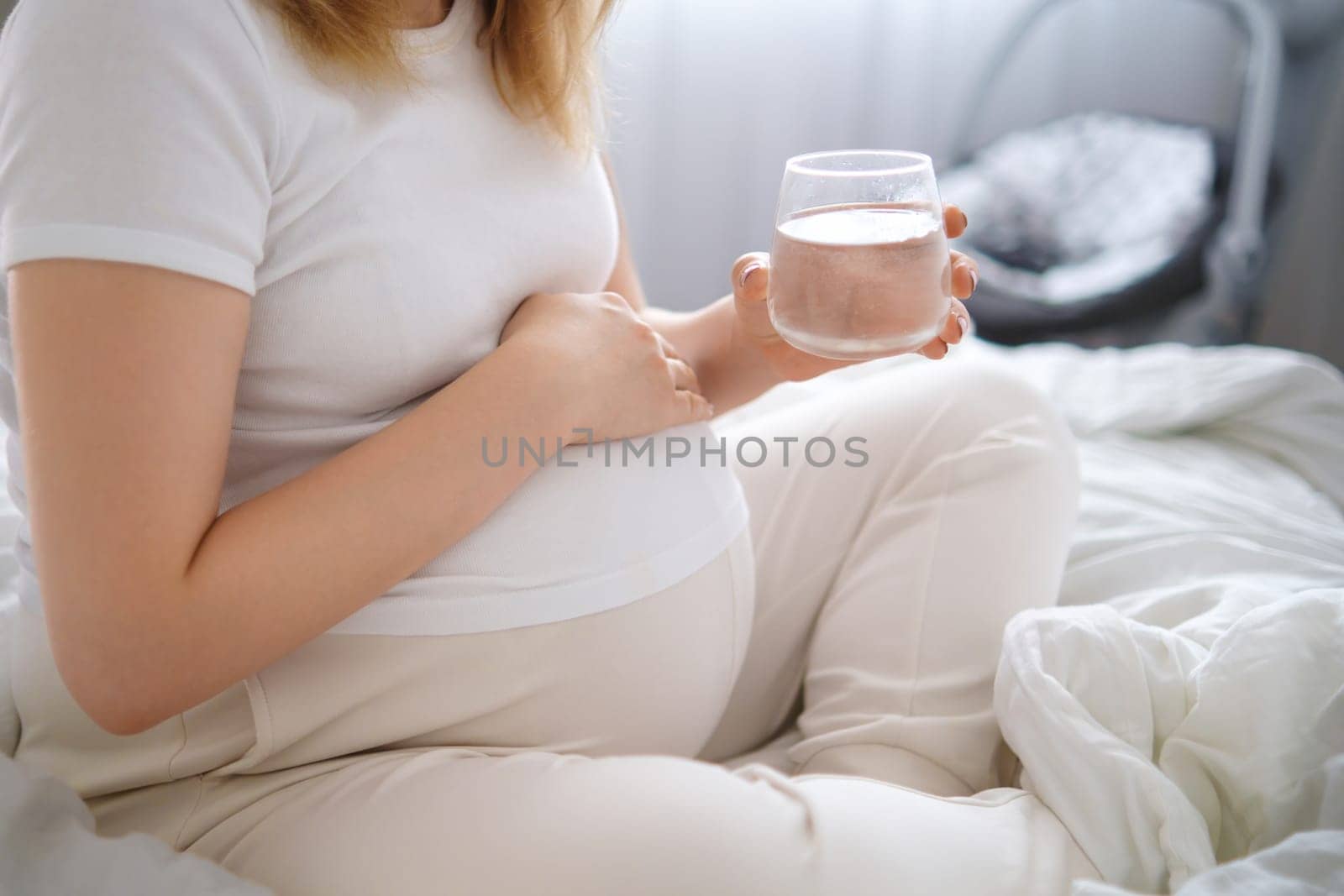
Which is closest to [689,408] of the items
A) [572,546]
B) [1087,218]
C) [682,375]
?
[682,375]

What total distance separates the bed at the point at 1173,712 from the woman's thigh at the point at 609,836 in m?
0.05

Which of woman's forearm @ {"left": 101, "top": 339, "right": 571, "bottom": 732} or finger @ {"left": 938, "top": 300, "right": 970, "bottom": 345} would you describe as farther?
finger @ {"left": 938, "top": 300, "right": 970, "bottom": 345}

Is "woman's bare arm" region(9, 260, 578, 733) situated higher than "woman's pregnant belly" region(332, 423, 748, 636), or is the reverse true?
"woman's bare arm" region(9, 260, 578, 733)

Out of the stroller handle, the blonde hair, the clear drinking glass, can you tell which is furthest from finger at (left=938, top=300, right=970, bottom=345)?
the stroller handle

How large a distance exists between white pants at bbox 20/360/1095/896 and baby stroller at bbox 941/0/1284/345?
1.64m

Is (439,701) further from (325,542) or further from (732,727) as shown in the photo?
(732,727)

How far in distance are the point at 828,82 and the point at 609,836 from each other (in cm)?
250

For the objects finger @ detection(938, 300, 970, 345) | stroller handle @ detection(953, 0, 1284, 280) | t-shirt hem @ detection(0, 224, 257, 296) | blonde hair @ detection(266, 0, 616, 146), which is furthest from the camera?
stroller handle @ detection(953, 0, 1284, 280)

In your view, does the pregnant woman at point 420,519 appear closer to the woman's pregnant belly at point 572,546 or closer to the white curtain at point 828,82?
the woman's pregnant belly at point 572,546

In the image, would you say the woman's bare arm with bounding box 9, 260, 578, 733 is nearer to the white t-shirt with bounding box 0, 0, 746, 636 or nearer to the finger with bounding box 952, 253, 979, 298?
the white t-shirt with bounding box 0, 0, 746, 636

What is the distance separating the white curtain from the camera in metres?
2.71

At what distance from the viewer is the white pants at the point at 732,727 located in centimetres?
61

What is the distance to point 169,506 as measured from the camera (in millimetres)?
548

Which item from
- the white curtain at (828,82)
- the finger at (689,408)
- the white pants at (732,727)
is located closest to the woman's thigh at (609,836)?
the white pants at (732,727)
